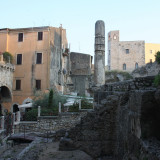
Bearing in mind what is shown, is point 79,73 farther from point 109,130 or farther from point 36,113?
point 109,130

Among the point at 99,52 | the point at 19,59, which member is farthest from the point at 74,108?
the point at 19,59

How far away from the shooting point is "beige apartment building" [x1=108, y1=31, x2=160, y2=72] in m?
42.2

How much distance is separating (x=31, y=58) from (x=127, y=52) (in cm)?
2510

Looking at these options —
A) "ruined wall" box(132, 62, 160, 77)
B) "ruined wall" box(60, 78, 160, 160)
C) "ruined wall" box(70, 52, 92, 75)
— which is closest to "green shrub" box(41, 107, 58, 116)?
"ruined wall" box(60, 78, 160, 160)

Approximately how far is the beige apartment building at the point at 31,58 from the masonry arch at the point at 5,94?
0.57 meters

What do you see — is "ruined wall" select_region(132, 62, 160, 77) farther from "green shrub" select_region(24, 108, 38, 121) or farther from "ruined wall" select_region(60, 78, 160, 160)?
"ruined wall" select_region(60, 78, 160, 160)

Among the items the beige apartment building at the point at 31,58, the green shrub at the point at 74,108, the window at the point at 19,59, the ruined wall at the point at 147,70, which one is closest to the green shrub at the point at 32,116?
the green shrub at the point at 74,108

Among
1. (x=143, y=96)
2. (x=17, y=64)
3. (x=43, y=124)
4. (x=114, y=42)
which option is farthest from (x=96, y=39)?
(x=114, y=42)

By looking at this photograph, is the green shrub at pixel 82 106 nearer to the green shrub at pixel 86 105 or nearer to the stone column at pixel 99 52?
the green shrub at pixel 86 105

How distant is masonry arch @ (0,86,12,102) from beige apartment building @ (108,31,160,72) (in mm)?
25384

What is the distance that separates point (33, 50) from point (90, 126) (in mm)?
17501

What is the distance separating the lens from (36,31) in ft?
77.4

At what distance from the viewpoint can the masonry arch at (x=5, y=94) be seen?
76.3ft

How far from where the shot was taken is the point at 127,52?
4278cm
